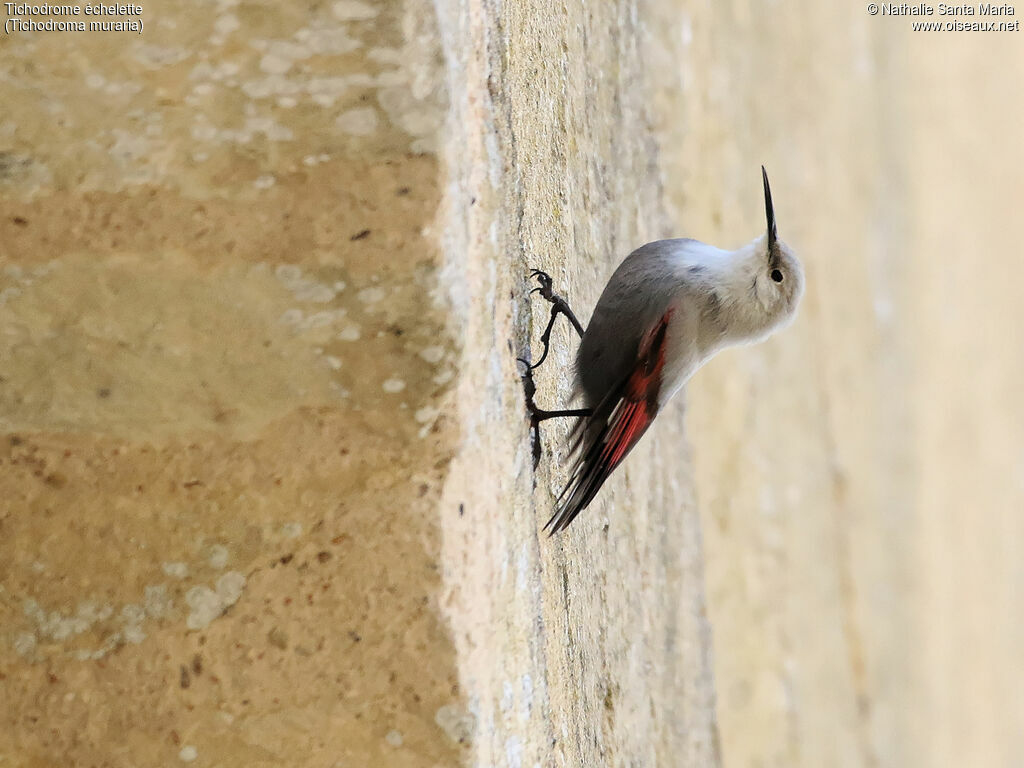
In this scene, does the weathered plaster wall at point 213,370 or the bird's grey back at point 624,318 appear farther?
the bird's grey back at point 624,318

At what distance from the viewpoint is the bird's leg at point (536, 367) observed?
1.45m

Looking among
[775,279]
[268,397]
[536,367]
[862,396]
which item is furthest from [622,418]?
[862,396]

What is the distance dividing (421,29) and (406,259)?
24 centimetres

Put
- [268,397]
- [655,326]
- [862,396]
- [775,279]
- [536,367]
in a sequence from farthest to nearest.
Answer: [862,396] < [775,279] < [655,326] < [536,367] < [268,397]

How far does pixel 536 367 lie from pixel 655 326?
0.24 metres

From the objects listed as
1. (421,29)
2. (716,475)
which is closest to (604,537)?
(421,29)

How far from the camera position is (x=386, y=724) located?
1.02 meters

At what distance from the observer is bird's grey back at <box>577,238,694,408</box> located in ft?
5.65

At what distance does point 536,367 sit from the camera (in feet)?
5.25

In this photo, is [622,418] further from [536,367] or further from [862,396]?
[862,396]

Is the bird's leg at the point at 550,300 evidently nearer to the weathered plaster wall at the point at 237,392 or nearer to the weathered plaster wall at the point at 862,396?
the weathered plaster wall at the point at 237,392

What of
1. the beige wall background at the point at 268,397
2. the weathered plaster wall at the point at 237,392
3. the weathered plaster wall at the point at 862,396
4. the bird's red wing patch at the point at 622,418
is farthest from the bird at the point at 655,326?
the weathered plaster wall at the point at 862,396

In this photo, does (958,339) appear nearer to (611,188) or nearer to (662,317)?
(611,188)

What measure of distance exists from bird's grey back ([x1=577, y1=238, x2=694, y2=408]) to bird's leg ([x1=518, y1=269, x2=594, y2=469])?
0.07m
